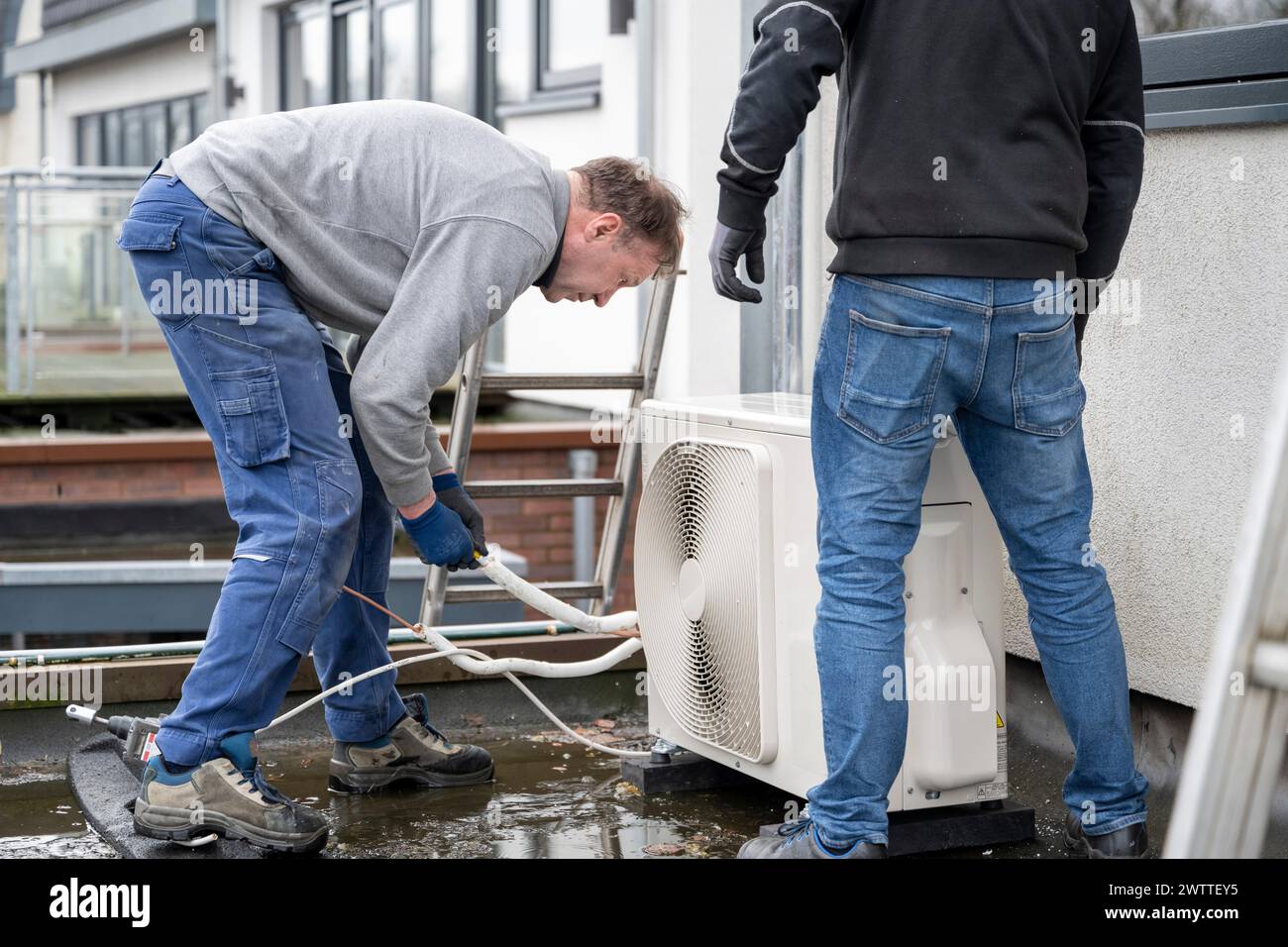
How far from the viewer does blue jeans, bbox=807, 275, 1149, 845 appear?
2.71m

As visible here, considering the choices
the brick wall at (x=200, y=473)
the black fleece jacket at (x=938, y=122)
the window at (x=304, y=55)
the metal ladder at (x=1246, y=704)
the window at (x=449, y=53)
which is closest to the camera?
the metal ladder at (x=1246, y=704)

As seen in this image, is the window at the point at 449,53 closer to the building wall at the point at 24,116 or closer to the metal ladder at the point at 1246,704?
the metal ladder at the point at 1246,704

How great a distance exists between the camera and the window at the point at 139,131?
15.0 m

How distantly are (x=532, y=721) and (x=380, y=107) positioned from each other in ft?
5.97

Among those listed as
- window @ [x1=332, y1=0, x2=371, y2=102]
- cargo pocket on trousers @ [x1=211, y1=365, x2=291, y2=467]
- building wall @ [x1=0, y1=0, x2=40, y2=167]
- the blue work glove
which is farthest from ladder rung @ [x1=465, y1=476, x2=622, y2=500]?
building wall @ [x1=0, y1=0, x2=40, y2=167]

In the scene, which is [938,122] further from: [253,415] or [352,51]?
[352,51]

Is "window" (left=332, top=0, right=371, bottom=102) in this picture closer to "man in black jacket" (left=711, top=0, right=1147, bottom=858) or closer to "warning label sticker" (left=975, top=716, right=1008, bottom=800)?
"man in black jacket" (left=711, top=0, right=1147, bottom=858)

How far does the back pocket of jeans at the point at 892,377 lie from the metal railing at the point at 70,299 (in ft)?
22.7

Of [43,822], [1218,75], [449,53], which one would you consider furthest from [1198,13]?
[449,53]

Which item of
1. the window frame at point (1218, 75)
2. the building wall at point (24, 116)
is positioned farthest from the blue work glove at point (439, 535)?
the building wall at point (24, 116)

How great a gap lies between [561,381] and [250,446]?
1.84 m

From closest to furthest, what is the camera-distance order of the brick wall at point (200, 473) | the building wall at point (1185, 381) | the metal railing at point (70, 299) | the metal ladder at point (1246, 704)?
the metal ladder at point (1246, 704) < the building wall at point (1185, 381) < the brick wall at point (200, 473) < the metal railing at point (70, 299)

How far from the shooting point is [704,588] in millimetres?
3320

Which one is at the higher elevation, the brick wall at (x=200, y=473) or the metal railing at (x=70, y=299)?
the metal railing at (x=70, y=299)
